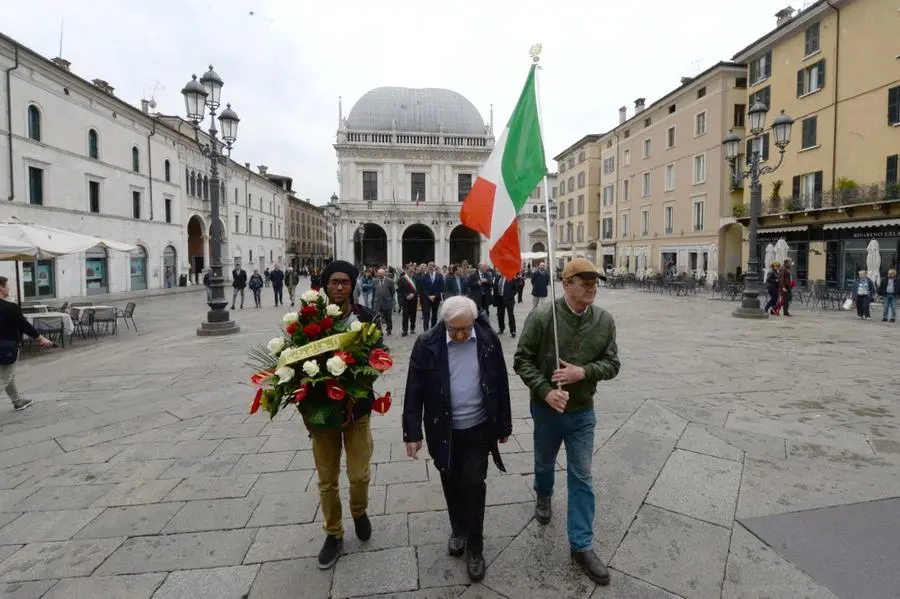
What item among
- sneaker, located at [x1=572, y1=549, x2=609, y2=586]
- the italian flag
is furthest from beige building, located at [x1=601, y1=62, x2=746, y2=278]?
sneaker, located at [x1=572, y1=549, x2=609, y2=586]

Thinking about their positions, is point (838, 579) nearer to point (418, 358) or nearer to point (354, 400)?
point (418, 358)

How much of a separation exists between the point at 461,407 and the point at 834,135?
2756 centimetres

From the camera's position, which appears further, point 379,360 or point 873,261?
point 873,261

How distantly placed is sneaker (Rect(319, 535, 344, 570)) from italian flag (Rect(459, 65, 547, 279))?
6.82 ft

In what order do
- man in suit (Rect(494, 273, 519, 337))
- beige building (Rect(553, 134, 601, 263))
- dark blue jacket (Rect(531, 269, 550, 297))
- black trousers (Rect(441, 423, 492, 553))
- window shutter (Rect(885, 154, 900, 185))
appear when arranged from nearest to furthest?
black trousers (Rect(441, 423, 492, 553))
man in suit (Rect(494, 273, 519, 337))
dark blue jacket (Rect(531, 269, 550, 297))
window shutter (Rect(885, 154, 900, 185))
beige building (Rect(553, 134, 601, 263))

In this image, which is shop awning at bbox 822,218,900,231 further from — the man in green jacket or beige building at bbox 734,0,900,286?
the man in green jacket

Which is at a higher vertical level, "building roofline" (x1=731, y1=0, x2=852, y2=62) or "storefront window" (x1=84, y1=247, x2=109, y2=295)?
"building roofline" (x1=731, y1=0, x2=852, y2=62)

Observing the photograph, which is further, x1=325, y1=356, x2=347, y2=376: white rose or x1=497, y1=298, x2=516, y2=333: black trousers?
x1=497, y1=298, x2=516, y2=333: black trousers

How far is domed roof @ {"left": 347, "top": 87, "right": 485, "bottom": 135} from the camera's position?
5478 cm

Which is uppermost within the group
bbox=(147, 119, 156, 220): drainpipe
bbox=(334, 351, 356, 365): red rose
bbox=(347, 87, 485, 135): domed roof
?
bbox=(347, 87, 485, 135): domed roof

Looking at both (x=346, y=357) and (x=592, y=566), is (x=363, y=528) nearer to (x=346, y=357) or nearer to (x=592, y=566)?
(x=346, y=357)

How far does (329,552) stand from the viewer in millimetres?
2975

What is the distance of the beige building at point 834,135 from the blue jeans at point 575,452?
76.6ft

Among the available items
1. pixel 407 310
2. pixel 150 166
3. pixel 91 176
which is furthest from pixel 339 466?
pixel 150 166
